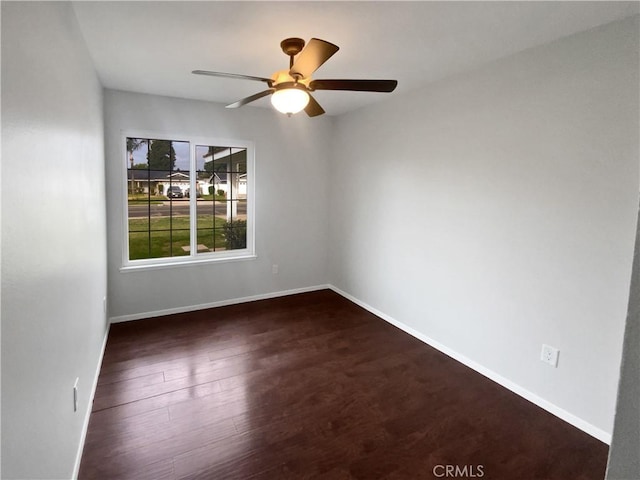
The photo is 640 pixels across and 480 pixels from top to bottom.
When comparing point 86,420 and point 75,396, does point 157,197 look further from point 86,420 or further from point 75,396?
point 75,396

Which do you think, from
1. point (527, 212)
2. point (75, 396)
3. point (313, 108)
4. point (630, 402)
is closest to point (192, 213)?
point (313, 108)

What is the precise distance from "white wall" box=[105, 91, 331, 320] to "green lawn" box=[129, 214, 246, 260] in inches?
7.7

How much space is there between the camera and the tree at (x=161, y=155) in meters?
3.77

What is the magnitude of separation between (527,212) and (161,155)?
3.61 m

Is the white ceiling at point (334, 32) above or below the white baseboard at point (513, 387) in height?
above

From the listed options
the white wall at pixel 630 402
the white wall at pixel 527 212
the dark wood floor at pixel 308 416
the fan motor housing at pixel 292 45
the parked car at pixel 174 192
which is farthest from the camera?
the parked car at pixel 174 192

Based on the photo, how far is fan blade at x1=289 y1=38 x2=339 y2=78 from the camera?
1749mm

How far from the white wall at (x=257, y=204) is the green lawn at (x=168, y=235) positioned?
0.64 ft

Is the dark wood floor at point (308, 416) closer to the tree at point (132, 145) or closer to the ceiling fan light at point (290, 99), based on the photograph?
the tree at point (132, 145)

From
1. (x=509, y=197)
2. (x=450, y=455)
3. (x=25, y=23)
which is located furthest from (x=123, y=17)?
(x=450, y=455)

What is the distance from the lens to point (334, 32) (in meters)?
2.19

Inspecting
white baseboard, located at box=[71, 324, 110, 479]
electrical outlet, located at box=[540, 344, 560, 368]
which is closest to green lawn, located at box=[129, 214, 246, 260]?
white baseboard, located at box=[71, 324, 110, 479]

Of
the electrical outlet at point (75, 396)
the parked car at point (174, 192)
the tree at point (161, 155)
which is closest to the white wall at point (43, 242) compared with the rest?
the electrical outlet at point (75, 396)

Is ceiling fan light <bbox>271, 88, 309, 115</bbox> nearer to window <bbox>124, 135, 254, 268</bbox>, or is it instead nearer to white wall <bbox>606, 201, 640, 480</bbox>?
white wall <bbox>606, 201, 640, 480</bbox>
